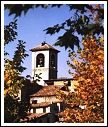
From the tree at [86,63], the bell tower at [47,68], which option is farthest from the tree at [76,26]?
the bell tower at [47,68]

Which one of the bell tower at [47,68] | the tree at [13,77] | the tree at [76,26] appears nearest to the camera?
the tree at [76,26]

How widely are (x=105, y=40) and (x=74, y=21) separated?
1004 millimetres

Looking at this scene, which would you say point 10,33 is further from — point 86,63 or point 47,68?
point 47,68

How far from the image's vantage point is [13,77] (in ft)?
27.8

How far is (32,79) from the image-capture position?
930 centimetres

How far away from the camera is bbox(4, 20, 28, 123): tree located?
830 cm

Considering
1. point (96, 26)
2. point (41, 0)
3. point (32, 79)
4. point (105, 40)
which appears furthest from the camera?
point (32, 79)

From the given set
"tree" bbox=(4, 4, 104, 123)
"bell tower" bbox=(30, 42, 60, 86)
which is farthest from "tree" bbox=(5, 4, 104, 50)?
"bell tower" bbox=(30, 42, 60, 86)

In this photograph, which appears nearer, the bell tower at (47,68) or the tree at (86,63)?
the tree at (86,63)

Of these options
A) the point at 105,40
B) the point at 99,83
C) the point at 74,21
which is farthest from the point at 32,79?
the point at 74,21

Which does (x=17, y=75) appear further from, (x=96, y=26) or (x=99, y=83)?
(x=96, y=26)

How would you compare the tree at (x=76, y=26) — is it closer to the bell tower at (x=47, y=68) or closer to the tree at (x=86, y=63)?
the tree at (x=86, y=63)

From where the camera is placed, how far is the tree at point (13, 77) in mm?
8297

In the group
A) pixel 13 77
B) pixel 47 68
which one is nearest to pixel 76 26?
pixel 13 77
